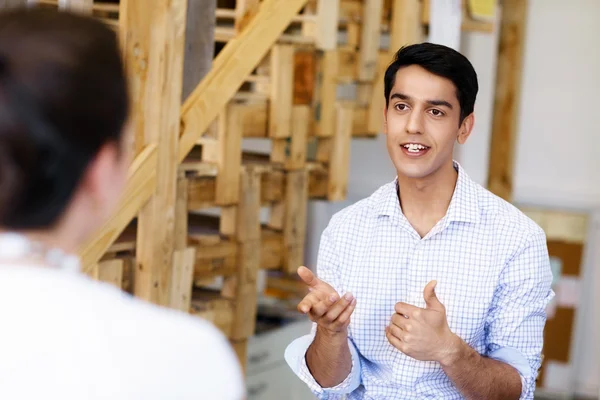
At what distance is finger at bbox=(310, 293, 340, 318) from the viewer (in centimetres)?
176

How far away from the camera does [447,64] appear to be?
6.54 ft

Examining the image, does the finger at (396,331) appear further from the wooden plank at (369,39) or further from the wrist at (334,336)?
the wooden plank at (369,39)

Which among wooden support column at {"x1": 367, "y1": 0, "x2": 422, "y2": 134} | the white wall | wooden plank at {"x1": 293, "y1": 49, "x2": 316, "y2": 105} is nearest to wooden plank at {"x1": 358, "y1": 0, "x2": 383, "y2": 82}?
wooden support column at {"x1": 367, "y1": 0, "x2": 422, "y2": 134}

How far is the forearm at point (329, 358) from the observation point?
1.85 metres

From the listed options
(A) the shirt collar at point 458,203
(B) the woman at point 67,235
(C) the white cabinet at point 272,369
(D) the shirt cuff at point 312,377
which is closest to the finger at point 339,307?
(D) the shirt cuff at point 312,377

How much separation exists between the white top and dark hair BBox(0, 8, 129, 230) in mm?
70

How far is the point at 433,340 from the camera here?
5.65ft

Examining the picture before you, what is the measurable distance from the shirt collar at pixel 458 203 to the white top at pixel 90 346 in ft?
3.82

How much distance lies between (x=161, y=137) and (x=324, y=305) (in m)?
1.05

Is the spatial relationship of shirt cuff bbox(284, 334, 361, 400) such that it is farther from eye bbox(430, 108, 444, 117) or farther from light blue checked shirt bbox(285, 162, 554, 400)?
eye bbox(430, 108, 444, 117)

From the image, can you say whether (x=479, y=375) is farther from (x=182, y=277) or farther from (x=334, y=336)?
(x=182, y=277)

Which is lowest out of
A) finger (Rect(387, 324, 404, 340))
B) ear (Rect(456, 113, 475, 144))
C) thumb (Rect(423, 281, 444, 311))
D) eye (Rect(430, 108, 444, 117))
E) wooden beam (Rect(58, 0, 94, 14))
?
finger (Rect(387, 324, 404, 340))

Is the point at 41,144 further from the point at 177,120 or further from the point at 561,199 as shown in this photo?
the point at 561,199

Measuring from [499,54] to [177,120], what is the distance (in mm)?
2566
